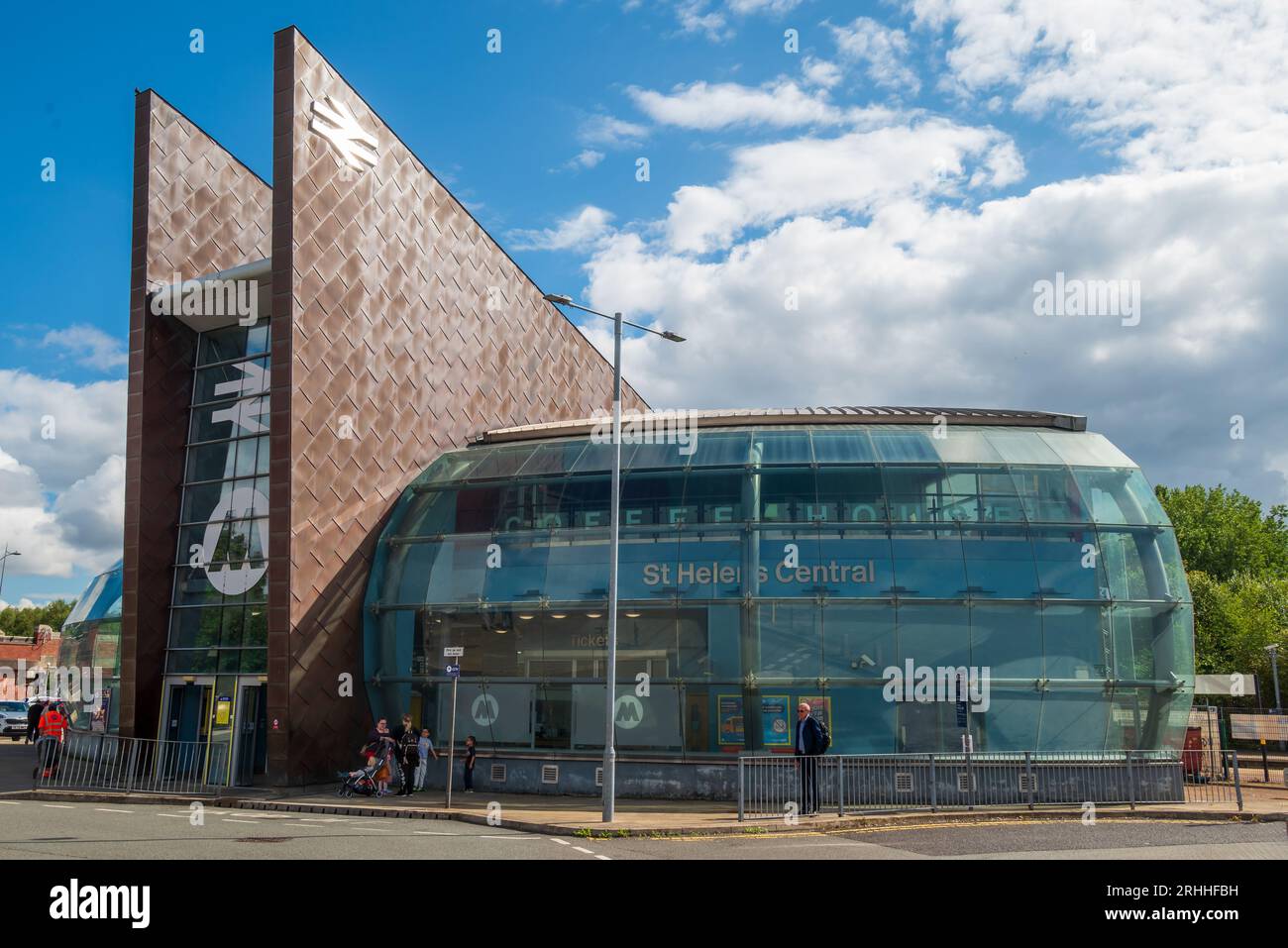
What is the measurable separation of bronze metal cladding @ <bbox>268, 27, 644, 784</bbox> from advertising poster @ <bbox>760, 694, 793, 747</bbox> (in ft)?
35.9

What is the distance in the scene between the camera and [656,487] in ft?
87.8

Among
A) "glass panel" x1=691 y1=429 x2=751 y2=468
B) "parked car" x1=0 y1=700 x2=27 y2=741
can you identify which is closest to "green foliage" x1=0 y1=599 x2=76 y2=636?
"parked car" x1=0 y1=700 x2=27 y2=741

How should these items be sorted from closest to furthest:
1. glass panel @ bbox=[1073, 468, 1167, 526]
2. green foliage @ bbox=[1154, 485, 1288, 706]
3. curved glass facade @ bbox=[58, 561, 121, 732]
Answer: glass panel @ bbox=[1073, 468, 1167, 526] → curved glass facade @ bbox=[58, 561, 121, 732] → green foliage @ bbox=[1154, 485, 1288, 706]

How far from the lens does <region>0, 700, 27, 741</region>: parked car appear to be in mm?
52406

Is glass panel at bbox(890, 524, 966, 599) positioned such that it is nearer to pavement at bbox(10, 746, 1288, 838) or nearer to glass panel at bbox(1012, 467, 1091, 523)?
glass panel at bbox(1012, 467, 1091, 523)

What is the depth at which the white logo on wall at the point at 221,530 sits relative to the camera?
29.1 meters

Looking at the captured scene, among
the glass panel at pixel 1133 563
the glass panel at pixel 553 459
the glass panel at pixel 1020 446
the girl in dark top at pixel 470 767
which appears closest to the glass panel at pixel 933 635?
the glass panel at pixel 1133 563

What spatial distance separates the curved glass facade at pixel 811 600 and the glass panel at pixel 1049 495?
58 mm

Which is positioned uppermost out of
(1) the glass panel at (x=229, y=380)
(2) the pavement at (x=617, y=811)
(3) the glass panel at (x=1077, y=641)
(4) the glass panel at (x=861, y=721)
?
(1) the glass panel at (x=229, y=380)

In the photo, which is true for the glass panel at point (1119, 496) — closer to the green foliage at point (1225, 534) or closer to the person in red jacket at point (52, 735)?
the person in red jacket at point (52, 735)

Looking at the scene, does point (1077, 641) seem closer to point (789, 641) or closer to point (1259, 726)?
point (789, 641)

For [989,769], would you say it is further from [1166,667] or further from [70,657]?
[70,657]

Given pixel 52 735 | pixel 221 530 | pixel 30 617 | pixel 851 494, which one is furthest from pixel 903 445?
pixel 30 617
